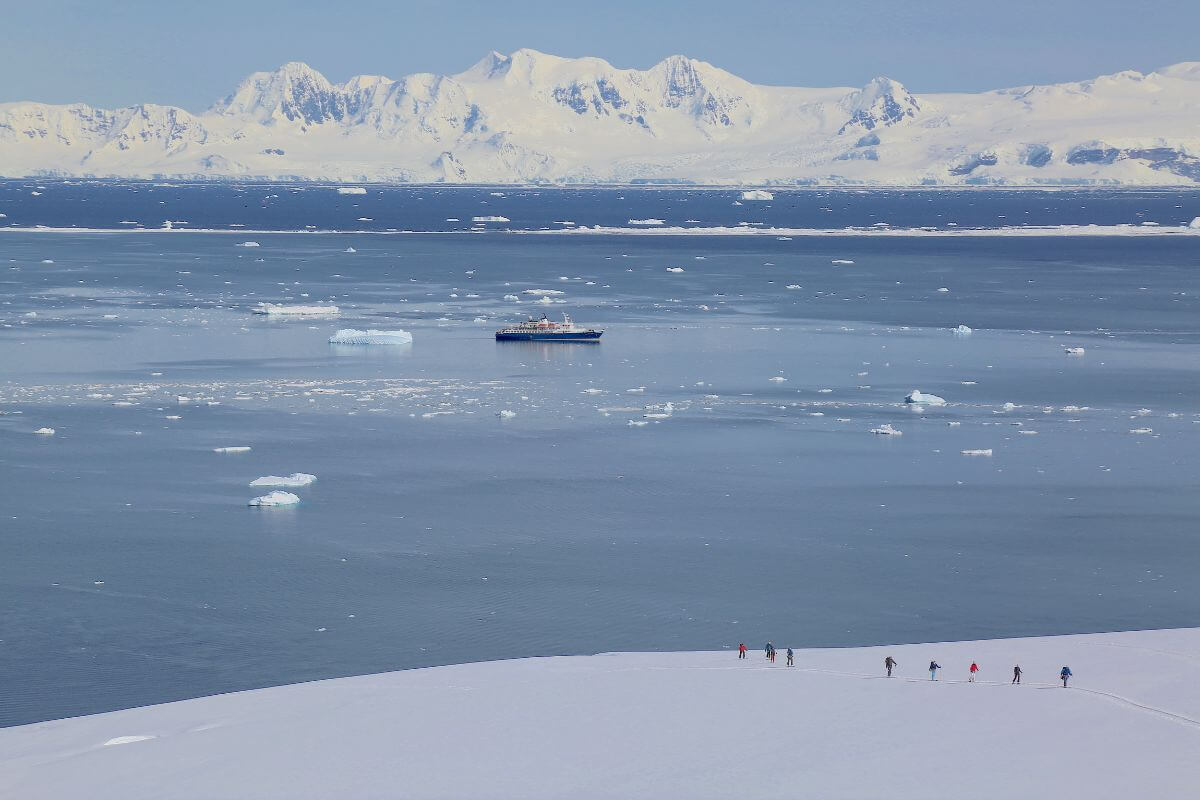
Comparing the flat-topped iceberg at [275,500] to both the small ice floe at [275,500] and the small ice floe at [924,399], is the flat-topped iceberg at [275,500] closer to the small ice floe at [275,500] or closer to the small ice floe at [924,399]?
the small ice floe at [275,500]

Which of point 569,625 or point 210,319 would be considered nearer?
point 569,625

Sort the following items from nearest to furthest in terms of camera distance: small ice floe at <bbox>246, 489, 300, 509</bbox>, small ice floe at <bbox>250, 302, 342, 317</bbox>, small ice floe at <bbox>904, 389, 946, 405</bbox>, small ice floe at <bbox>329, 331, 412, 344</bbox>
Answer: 1. small ice floe at <bbox>246, 489, 300, 509</bbox>
2. small ice floe at <bbox>904, 389, 946, 405</bbox>
3. small ice floe at <bbox>329, 331, 412, 344</bbox>
4. small ice floe at <bbox>250, 302, 342, 317</bbox>

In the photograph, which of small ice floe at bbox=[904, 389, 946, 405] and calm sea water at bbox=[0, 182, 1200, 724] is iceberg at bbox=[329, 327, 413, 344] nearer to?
calm sea water at bbox=[0, 182, 1200, 724]

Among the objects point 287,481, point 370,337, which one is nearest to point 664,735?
point 287,481

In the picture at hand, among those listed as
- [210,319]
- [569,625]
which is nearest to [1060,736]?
[569,625]

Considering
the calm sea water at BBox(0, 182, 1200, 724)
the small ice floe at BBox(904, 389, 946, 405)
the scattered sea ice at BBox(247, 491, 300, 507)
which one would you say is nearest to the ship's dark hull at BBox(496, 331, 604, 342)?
the calm sea water at BBox(0, 182, 1200, 724)

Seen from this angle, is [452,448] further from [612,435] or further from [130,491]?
[130,491]
